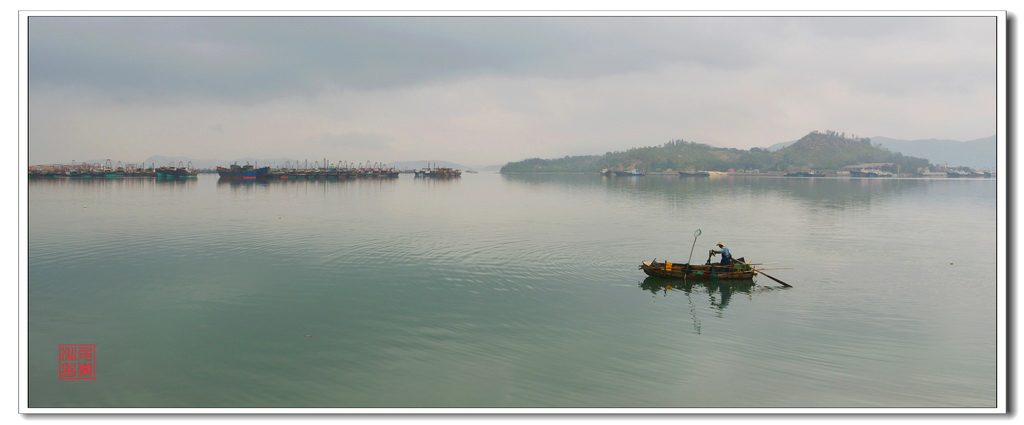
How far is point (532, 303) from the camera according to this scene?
19750mm

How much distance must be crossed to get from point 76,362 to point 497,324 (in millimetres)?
11652

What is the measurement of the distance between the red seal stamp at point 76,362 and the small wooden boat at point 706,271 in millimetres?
20350

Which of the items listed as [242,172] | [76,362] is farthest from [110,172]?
[76,362]

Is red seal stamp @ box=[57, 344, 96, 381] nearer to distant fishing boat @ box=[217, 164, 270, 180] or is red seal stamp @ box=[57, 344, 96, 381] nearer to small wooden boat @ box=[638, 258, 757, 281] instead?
small wooden boat @ box=[638, 258, 757, 281]

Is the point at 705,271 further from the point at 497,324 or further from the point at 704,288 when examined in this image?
the point at 497,324

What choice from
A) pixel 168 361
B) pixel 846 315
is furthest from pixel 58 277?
pixel 846 315

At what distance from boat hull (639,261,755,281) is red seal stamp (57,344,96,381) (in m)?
20.4

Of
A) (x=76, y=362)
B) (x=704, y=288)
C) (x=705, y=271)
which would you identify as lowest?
(x=76, y=362)

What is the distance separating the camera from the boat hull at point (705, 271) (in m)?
23.2

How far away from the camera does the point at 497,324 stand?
1708cm

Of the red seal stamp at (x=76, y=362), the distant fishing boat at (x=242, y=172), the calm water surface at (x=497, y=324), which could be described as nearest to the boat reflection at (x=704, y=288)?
the calm water surface at (x=497, y=324)

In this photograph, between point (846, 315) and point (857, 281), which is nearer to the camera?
point (846, 315)
